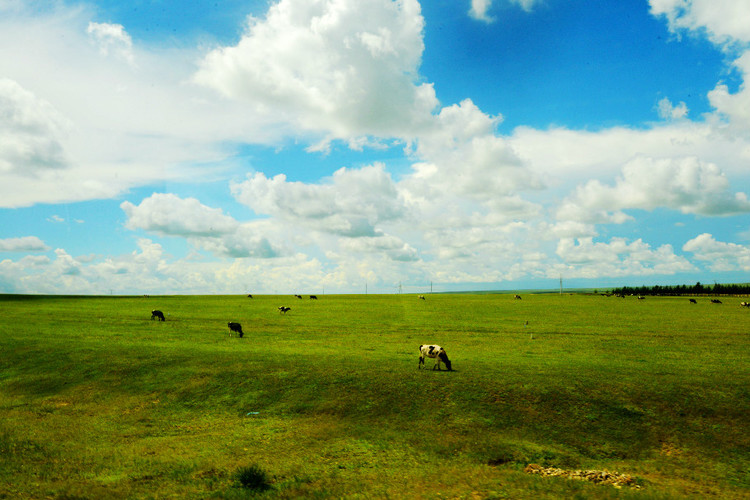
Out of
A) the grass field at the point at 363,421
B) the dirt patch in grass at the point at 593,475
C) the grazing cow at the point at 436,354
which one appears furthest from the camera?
the grazing cow at the point at 436,354

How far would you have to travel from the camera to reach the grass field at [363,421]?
47.3 feet

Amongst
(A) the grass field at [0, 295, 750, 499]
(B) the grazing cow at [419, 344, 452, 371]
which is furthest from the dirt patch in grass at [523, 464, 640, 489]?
(B) the grazing cow at [419, 344, 452, 371]

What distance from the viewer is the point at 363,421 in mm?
20500

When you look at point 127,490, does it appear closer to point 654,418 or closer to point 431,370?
point 431,370

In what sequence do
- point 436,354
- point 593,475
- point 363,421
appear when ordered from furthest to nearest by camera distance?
point 436,354 → point 363,421 → point 593,475

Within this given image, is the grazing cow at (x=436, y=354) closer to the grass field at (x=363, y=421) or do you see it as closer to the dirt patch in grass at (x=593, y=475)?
the grass field at (x=363, y=421)

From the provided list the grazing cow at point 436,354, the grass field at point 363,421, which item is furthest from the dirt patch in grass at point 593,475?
the grazing cow at point 436,354

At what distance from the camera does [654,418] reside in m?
20.0

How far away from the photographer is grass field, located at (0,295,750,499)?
1441 centimetres

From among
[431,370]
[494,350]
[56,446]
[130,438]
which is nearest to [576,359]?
[494,350]

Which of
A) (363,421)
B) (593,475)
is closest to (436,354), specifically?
(363,421)

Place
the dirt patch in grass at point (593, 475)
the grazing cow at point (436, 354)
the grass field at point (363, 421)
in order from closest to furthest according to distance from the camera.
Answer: the dirt patch in grass at point (593, 475) < the grass field at point (363, 421) < the grazing cow at point (436, 354)

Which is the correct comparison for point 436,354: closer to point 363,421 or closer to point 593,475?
point 363,421

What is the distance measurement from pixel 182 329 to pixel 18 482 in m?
40.3
